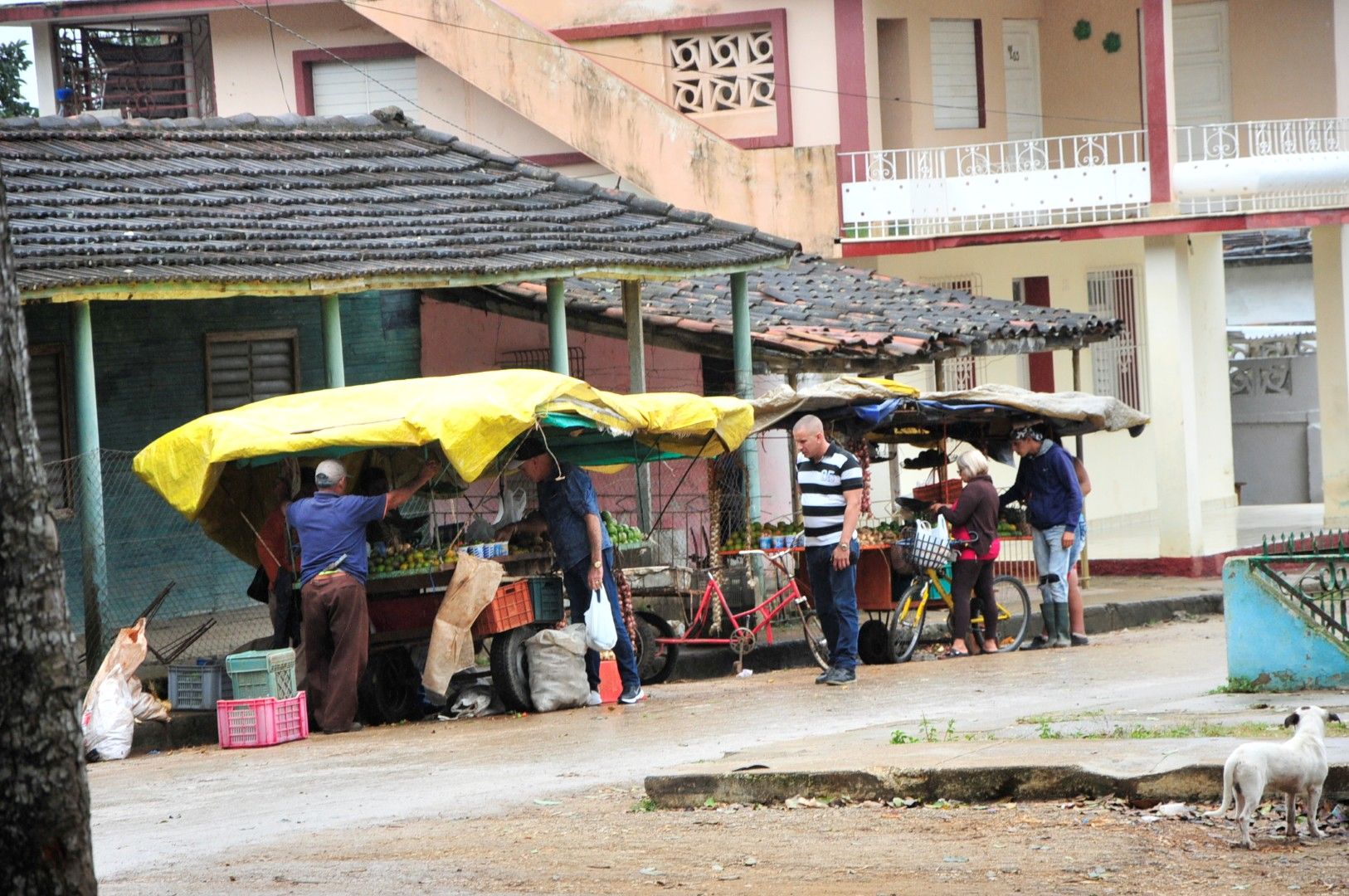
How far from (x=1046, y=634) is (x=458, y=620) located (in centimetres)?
620

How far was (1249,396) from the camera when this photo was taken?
33312 millimetres

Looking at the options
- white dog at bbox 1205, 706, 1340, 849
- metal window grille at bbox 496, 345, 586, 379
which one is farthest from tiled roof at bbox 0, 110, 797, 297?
white dog at bbox 1205, 706, 1340, 849

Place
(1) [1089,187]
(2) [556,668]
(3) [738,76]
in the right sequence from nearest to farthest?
(2) [556,668]
(1) [1089,187]
(3) [738,76]

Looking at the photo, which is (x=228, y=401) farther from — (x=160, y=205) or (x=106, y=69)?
(x=106, y=69)

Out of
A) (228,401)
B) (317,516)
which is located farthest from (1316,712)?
(228,401)

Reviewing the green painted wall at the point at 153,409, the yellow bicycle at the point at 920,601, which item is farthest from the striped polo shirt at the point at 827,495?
the green painted wall at the point at 153,409

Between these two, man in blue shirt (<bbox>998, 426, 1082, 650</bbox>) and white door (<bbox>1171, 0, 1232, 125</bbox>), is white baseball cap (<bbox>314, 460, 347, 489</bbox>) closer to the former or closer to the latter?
man in blue shirt (<bbox>998, 426, 1082, 650</bbox>)

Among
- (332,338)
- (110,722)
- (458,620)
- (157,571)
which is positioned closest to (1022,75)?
(332,338)

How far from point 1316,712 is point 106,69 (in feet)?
84.9

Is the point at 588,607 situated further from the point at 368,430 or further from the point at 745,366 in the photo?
the point at 745,366

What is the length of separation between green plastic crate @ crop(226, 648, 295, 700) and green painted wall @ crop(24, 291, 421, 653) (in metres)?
3.74

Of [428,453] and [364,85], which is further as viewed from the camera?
[364,85]

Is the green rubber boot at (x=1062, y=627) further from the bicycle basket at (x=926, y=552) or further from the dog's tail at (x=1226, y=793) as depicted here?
the dog's tail at (x=1226, y=793)

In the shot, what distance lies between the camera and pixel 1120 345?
2602 cm
